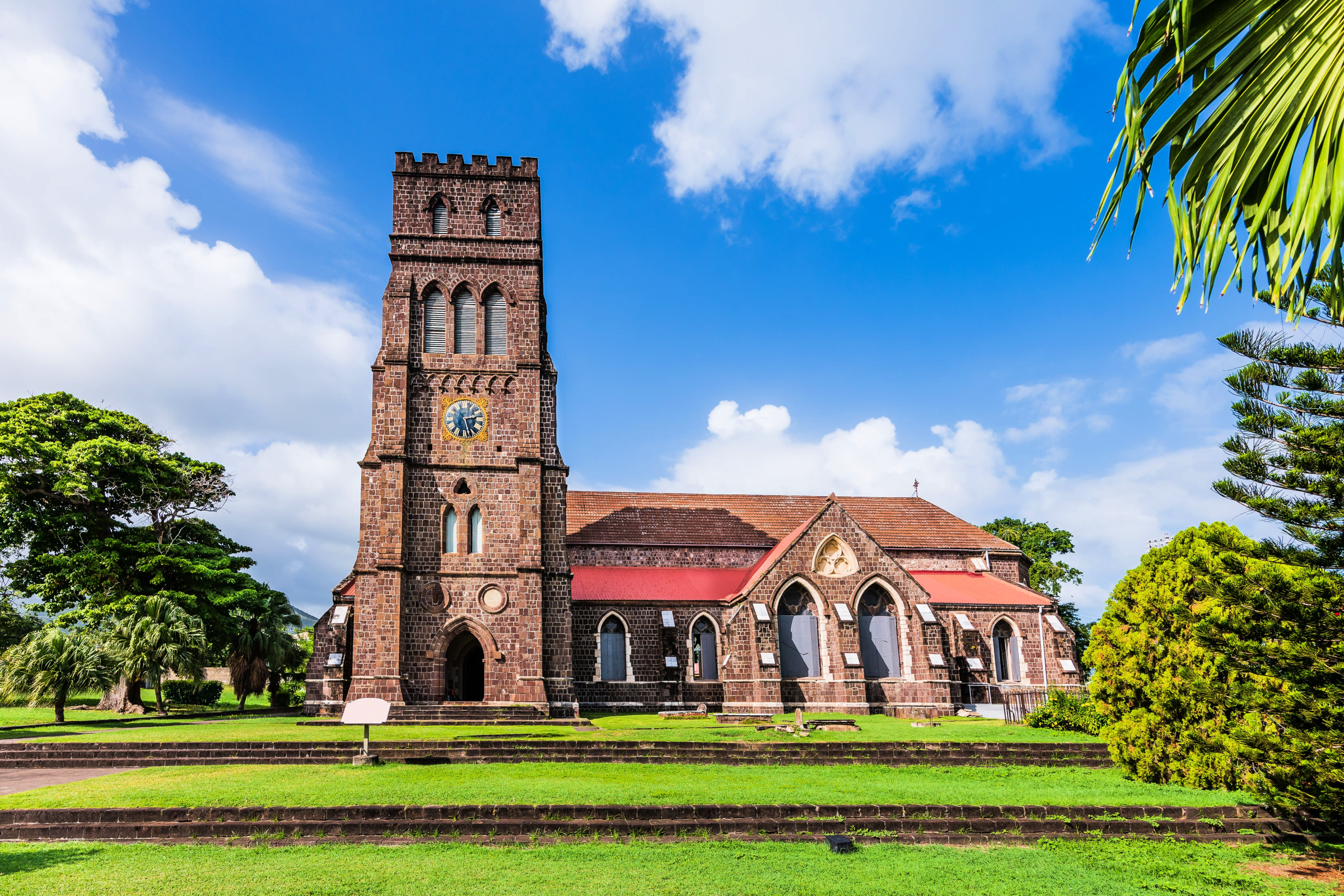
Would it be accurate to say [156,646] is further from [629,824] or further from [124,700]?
[629,824]

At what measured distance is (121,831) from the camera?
1012 cm

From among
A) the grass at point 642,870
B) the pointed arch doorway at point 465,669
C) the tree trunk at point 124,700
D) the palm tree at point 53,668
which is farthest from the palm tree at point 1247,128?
the tree trunk at point 124,700

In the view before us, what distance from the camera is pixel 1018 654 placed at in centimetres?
3272

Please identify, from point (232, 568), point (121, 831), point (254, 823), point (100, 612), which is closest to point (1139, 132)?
point (254, 823)

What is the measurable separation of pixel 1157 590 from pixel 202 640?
2844 centimetres

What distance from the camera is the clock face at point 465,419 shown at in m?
27.9

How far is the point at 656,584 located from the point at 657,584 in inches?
1.8

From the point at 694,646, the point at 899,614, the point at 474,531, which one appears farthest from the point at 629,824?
the point at 899,614

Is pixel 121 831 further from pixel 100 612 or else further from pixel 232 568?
pixel 232 568

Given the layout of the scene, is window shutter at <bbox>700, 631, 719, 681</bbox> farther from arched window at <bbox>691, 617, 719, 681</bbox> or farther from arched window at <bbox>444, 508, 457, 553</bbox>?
arched window at <bbox>444, 508, 457, 553</bbox>

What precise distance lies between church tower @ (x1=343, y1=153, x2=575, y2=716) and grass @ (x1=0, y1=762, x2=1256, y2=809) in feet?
34.2

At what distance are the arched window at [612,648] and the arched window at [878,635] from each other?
29.0ft

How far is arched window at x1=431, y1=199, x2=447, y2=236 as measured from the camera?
29.7 metres

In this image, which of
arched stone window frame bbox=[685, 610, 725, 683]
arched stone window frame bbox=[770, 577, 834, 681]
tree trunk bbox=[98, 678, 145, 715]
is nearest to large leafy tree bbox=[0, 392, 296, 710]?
tree trunk bbox=[98, 678, 145, 715]
